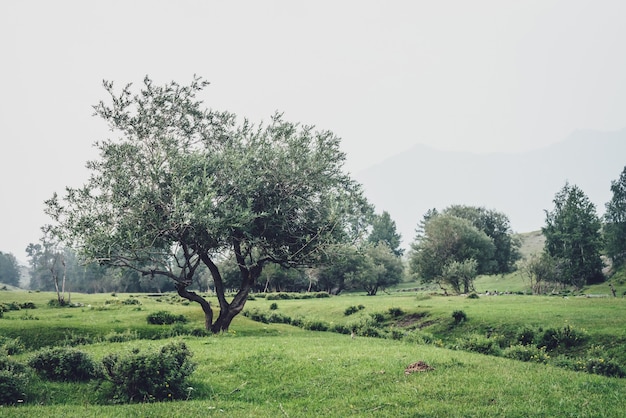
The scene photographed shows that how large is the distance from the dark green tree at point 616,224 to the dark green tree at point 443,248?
30.3 metres

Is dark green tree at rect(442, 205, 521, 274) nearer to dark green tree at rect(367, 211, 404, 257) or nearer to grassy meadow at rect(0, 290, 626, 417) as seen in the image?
dark green tree at rect(367, 211, 404, 257)

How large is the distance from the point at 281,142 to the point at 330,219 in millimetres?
8060

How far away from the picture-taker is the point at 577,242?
87562mm

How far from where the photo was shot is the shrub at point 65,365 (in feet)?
55.7

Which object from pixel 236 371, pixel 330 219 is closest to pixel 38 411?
pixel 236 371

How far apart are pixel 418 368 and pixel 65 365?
45.5 feet

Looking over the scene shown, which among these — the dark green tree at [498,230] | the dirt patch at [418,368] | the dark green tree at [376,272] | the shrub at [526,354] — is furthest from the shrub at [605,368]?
the dark green tree at [498,230]

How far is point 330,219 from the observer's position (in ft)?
101

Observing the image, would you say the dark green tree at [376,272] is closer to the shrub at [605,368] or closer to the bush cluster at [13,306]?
the bush cluster at [13,306]

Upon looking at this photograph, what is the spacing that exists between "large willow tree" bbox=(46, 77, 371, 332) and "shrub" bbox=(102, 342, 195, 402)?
12.1m

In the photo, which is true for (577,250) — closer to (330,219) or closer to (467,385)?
(330,219)

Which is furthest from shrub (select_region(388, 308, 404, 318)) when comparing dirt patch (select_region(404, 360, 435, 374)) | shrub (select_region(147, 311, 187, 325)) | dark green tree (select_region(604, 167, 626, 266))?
dark green tree (select_region(604, 167, 626, 266))

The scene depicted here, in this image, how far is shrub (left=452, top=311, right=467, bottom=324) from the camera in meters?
38.8

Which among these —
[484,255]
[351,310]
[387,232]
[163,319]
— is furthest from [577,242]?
[387,232]
